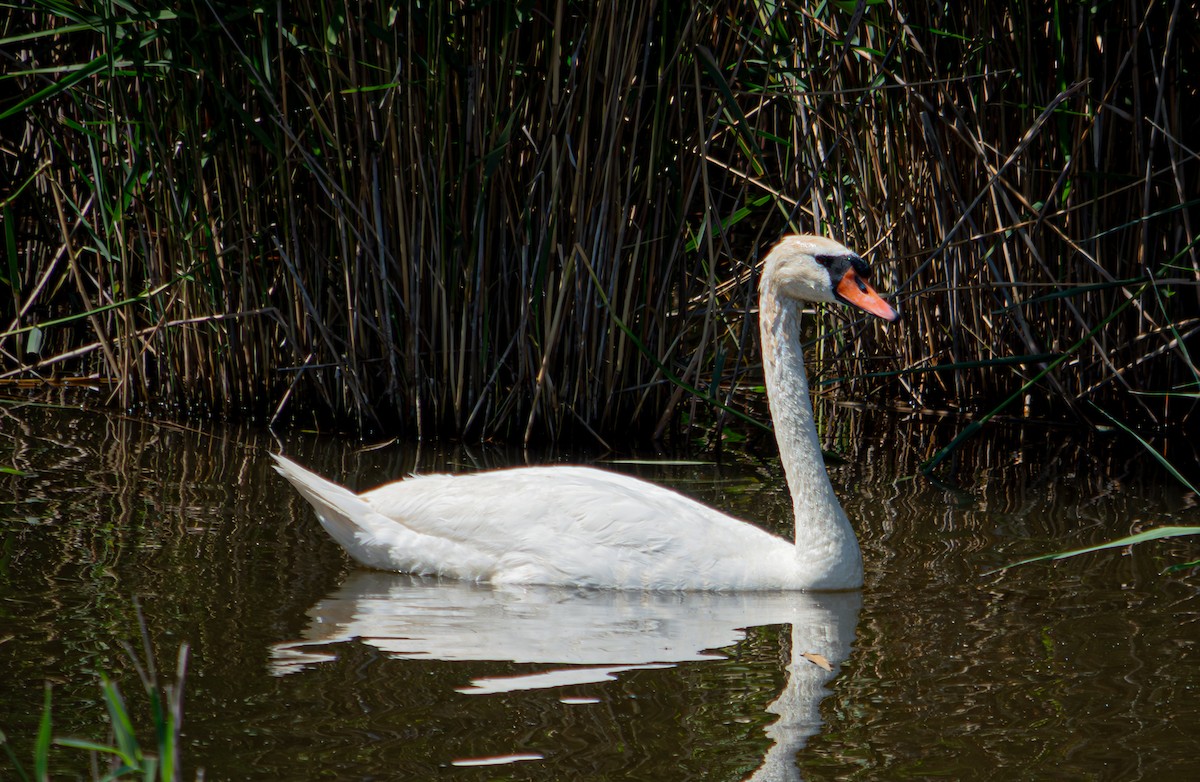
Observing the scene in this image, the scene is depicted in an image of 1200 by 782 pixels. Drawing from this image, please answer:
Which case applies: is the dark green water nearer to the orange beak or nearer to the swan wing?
the swan wing

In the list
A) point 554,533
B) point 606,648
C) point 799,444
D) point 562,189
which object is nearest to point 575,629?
point 606,648

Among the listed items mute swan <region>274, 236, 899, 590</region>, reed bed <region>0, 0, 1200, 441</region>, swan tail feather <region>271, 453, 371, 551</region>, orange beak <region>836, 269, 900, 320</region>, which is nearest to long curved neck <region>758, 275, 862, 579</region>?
mute swan <region>274, 236, 899, 590</region>

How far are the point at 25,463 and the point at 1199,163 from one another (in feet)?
18.2

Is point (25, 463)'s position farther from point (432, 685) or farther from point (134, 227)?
point (432, 685)

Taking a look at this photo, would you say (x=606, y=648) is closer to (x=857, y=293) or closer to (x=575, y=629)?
(x=575, y=629)

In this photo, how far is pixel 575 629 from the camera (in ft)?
14.6

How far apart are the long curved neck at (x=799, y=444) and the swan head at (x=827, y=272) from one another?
0.13 metres

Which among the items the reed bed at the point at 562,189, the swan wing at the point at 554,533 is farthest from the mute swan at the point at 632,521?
the reed bed at the point at 562,189

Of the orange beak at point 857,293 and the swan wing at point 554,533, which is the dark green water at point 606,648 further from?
the orange beak at point 857,293

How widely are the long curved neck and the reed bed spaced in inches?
34.5

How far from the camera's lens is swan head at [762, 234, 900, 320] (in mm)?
5230

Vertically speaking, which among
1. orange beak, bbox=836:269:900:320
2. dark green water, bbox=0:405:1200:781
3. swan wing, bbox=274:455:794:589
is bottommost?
dark green water, bbox=0:405:1200:781

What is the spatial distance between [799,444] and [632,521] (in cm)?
71

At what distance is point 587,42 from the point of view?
256 inches
